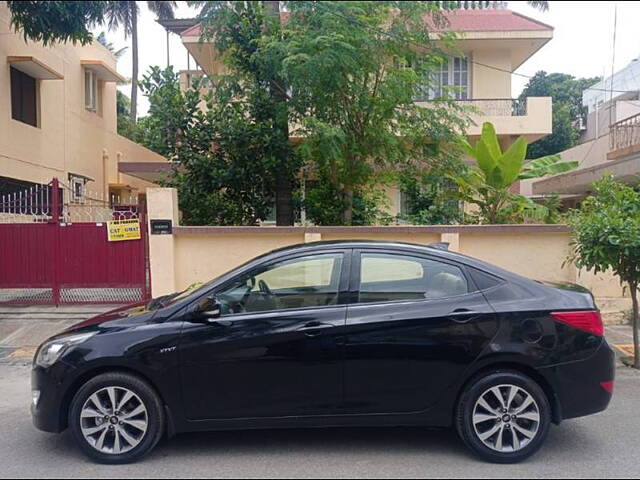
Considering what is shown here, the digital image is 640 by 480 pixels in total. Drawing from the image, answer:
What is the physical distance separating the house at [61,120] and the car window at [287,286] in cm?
800

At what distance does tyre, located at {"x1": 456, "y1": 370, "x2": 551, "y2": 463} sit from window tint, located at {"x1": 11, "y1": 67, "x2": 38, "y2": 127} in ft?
45.7

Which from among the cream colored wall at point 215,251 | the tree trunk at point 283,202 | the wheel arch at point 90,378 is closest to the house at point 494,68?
the tree trunk at point 283,202

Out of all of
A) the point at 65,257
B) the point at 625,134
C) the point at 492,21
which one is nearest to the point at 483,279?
the point at 65,257

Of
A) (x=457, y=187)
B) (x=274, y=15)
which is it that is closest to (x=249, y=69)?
(x=274, y=15)

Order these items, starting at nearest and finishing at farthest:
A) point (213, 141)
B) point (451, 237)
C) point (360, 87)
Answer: point (451, 237), point (360, 87), point (213, 141)

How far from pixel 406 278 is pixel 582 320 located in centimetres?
136

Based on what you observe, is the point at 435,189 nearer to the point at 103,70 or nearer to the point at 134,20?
the point at 103,70

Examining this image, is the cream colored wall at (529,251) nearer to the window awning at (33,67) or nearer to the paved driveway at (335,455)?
the paved driveway at (335,455)

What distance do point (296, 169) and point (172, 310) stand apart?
671 cm

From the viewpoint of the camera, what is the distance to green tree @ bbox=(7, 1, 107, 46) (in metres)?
11.4

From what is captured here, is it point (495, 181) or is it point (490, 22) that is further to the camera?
point (490, 22)

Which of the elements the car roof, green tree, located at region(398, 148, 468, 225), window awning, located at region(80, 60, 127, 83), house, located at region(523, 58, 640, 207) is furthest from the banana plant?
window awning, located at region(80, 60, 127, 83)

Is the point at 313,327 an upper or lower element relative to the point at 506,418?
upper

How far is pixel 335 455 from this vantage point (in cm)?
444
